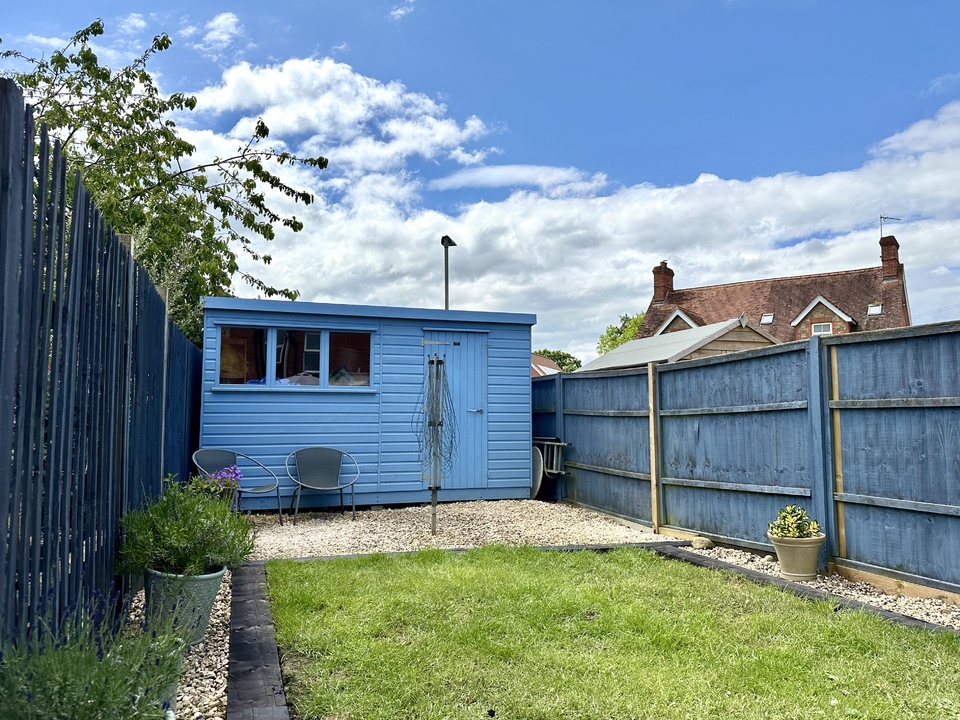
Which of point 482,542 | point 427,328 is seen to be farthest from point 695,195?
point 482,542

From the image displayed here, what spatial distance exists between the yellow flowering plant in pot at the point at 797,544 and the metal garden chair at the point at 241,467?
4.62 meters

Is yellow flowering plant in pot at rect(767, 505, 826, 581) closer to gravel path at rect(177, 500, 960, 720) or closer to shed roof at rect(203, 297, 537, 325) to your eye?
gravel path at rect(177, 500, 960, 720)

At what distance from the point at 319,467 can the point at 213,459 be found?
1.11 m

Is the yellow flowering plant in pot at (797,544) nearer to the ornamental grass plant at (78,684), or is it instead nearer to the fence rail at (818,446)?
the fence rail at (818,446)

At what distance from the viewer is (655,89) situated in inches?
316

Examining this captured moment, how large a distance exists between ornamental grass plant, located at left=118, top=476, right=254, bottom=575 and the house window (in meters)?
4.51

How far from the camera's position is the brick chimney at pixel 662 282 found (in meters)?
25.3

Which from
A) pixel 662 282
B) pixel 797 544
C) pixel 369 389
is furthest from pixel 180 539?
pixel 662 282

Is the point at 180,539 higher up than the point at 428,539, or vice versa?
the point at 180,539

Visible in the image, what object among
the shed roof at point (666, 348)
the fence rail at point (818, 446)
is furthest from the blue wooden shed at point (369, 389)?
the shed roof at point (666, 348)

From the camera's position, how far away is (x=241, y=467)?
25.2 feet

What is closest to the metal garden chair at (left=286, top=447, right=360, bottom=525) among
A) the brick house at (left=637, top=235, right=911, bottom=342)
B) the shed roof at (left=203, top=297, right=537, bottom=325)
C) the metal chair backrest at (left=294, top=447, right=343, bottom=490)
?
the metal chair backrest at (left=294, top=447, right=343, bottom=490)

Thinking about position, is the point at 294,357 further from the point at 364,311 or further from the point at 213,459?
the point at 213,459

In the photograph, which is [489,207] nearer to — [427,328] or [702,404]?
[427,328]
